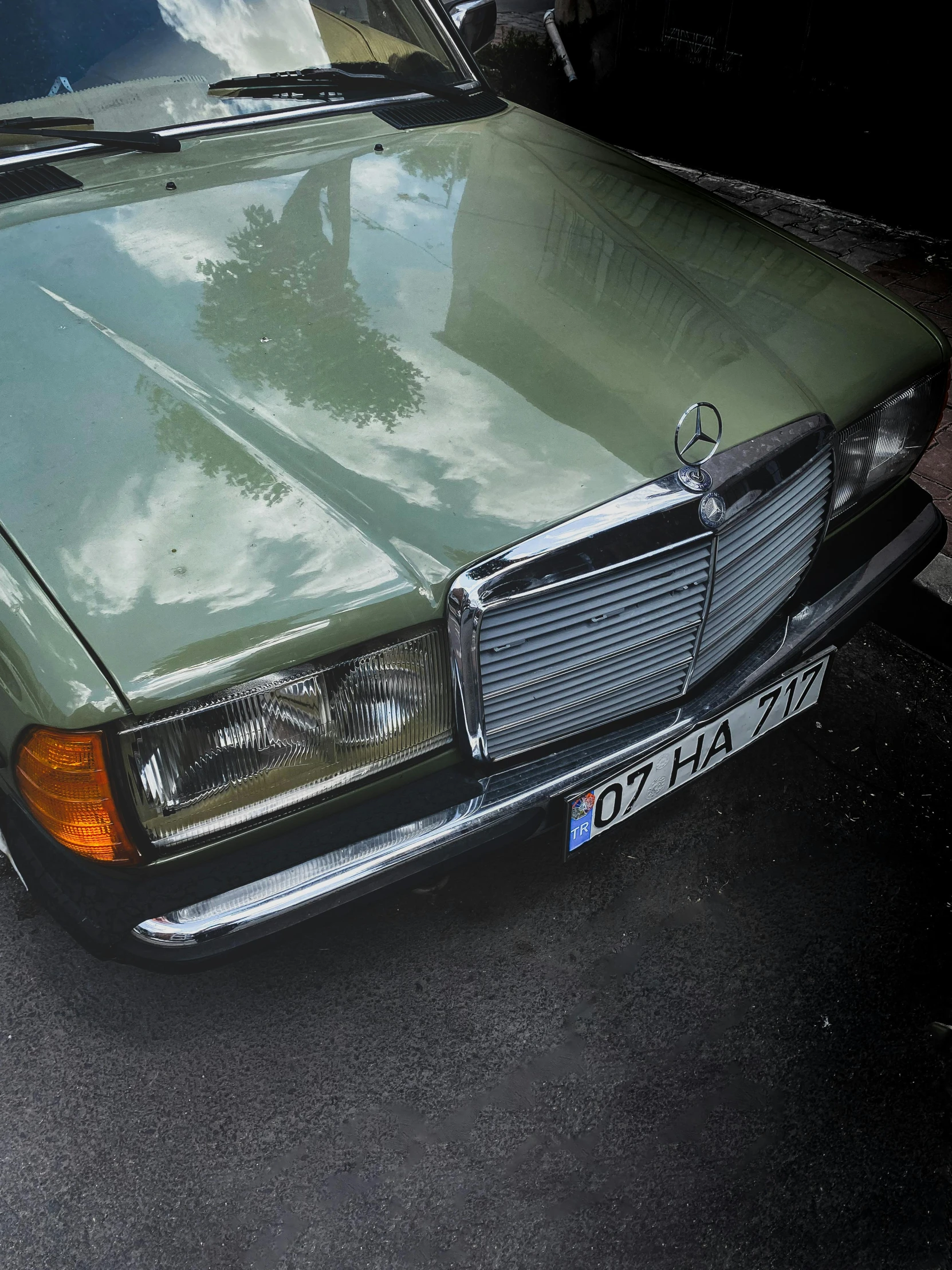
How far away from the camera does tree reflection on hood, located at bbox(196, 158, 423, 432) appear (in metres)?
1.77

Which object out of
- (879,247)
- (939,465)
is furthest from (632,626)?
(879,247)

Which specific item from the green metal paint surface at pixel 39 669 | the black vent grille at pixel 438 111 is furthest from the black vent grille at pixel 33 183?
the green metal paint surface at pixel 39 669

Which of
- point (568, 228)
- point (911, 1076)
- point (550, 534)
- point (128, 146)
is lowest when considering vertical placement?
point (911, 1076)

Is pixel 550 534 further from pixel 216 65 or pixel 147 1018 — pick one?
pixel 216 65

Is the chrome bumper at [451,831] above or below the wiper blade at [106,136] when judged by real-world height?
below

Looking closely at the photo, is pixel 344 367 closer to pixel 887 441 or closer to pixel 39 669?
pixel 39 669

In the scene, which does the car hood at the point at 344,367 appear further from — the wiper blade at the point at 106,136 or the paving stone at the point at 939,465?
the paving stone at the point at 939,465

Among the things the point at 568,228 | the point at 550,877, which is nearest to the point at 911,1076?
the point at 550,877

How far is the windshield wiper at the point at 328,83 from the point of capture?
8.30 feet

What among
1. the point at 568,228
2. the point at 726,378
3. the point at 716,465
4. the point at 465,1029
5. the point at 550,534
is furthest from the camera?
the point at 568,228

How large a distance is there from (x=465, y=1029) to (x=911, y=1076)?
92cm

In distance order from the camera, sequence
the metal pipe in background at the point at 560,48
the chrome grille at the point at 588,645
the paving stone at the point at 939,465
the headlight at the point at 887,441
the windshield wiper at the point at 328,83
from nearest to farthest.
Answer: the chrome grille at the point at 588,645 → the headlight at the point at 887,441 → the windshield wiper at the point at 328,83 → the paving stone at the point at 939,465 → the metal pipe in background at the point at 560,48

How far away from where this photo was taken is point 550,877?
2.35m

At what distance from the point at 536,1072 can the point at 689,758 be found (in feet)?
2.38
